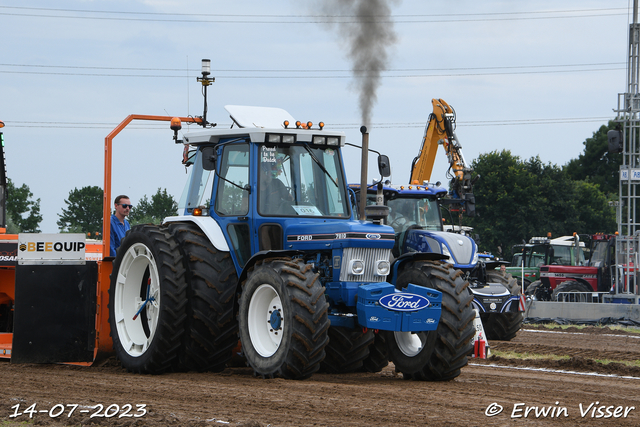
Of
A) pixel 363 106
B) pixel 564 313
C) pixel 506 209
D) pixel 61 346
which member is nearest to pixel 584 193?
pixel 506 209

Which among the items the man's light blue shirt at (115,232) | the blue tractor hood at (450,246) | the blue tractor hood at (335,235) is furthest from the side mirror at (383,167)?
the blue tractor hood at (450,246)

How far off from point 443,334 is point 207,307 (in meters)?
2.36

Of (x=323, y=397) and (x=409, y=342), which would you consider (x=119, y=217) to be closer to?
(x=409, y=342)

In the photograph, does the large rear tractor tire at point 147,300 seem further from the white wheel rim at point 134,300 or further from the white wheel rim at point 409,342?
the white wheel rim at point 409,342

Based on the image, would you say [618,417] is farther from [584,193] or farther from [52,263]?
[584,193]

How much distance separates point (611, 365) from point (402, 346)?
319 cm

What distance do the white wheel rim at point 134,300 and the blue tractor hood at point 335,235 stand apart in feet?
5.50

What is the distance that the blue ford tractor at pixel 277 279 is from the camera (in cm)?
823

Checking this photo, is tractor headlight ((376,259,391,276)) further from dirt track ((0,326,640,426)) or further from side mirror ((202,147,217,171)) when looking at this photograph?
side mirror ((202,147,217,171))

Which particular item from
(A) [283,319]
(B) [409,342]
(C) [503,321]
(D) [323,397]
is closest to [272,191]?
(A) [283,319]

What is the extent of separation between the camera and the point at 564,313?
2131cm

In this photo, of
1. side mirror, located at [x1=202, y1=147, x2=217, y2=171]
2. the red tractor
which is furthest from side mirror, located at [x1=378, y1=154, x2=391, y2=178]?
the red tractor

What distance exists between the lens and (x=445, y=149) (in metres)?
22.2

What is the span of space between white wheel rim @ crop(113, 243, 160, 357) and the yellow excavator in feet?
40.7
